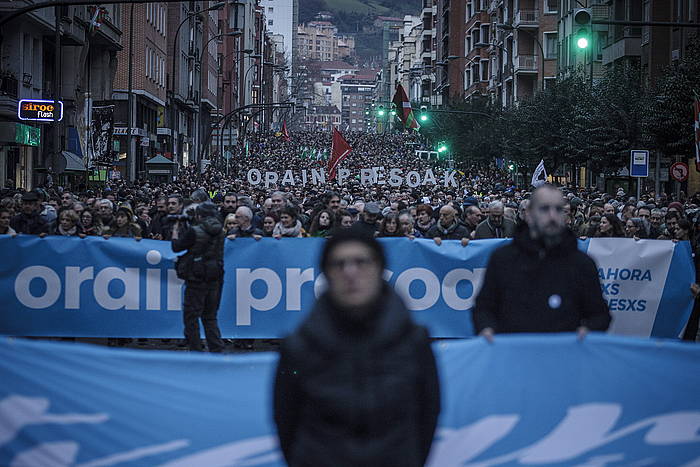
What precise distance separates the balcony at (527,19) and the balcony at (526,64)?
217 centimetres

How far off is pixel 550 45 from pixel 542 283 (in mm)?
79686

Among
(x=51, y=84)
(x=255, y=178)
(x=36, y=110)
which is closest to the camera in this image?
(x=36, y=110)

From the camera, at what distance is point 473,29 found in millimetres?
109688

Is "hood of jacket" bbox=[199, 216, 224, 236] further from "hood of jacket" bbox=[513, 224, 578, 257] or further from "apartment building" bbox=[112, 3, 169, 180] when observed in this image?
"apartment building" bbox=[112, 3, 169, 180]

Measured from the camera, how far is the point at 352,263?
13.1ft

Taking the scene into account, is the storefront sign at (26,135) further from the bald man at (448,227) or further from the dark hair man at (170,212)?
the bald man at (448,227)

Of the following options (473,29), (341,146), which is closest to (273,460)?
(341,146)

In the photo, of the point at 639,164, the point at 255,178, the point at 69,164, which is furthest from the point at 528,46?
the point at 639,164

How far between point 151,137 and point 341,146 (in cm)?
3059

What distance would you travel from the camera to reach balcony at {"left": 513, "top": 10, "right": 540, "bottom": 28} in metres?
83.2

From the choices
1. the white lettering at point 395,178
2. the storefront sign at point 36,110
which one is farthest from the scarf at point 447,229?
the white lettering at point 395,178

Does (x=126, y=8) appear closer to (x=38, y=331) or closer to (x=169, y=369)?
(x=38, y=331)

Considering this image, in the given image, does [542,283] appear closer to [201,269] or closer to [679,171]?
[201,269]

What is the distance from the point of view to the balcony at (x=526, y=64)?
8288 cm
